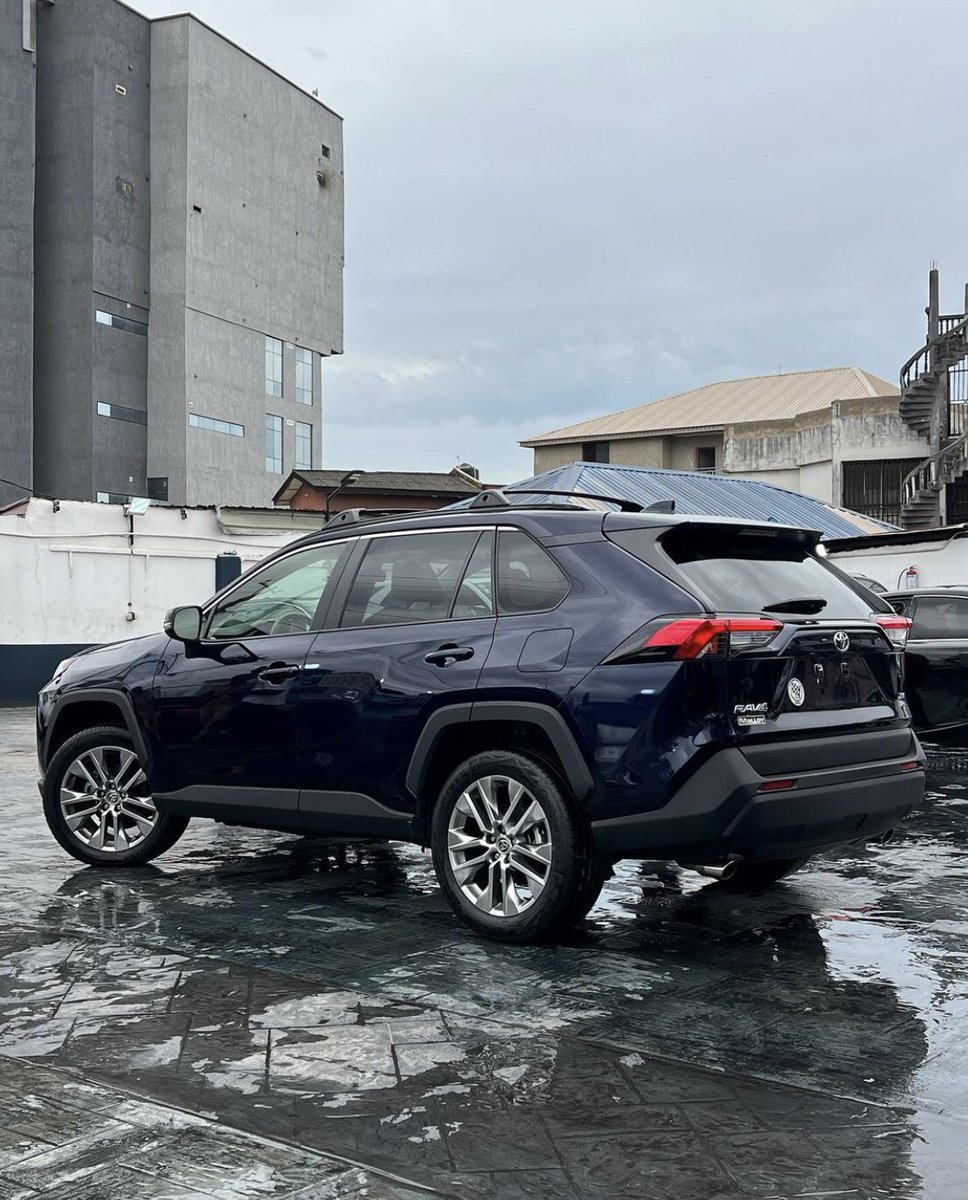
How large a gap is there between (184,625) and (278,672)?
2.41 ft

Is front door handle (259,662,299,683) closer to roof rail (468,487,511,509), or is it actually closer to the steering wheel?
the steering wheel

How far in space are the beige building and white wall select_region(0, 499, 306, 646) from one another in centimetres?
2382

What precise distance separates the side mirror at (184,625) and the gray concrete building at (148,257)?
56.3 metres

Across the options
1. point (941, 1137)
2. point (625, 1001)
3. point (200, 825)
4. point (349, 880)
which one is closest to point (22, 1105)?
point (625, 1001)

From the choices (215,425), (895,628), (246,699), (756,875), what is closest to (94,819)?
(246,699)

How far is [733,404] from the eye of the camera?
55.9 metres

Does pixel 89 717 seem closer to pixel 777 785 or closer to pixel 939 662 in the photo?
pixel 777 785

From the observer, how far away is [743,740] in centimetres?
558

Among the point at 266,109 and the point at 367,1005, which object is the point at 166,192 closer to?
the point at 266,109

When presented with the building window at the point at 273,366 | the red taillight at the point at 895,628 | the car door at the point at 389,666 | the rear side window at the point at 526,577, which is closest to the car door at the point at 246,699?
the car door at the point at 389,666

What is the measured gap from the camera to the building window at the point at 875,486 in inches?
1747

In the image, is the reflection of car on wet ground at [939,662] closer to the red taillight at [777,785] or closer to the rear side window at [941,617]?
the rear side window at [941,617]

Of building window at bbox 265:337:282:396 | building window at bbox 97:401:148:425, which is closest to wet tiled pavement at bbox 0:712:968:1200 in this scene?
building window at bbox 97:401:148:425

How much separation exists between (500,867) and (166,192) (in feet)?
218
